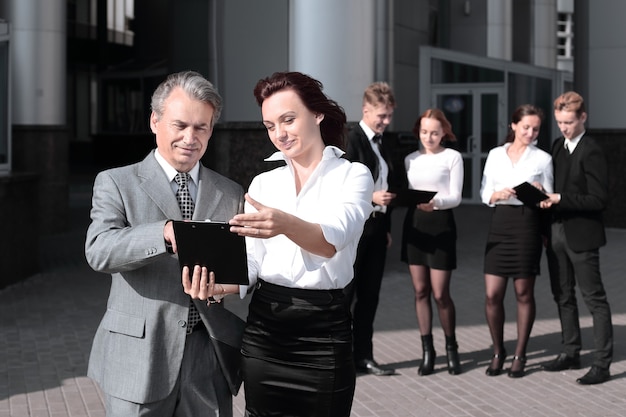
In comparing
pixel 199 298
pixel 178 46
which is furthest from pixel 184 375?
pixel 178 46

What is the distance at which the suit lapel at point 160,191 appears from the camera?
3375 millimetres

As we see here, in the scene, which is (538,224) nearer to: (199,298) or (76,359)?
(76,359)

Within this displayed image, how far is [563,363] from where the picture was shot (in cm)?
778

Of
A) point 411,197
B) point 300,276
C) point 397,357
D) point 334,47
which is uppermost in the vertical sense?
point 334,47

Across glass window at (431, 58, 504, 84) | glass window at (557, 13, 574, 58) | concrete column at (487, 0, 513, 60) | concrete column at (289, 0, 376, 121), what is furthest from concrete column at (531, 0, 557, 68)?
glass window at (557, 13, 574, 58)

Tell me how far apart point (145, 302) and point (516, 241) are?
14.7 ft

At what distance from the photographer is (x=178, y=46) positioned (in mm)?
19406

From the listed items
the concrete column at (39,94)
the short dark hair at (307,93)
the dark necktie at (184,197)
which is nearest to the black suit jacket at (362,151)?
the short dark hair at (307,93)

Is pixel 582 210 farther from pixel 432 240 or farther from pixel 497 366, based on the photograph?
pixel 497 366

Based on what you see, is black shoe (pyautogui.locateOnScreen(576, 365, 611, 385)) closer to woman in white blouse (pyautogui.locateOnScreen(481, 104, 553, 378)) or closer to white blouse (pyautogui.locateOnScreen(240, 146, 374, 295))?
woman in white blouse (pyautogui.locateOnScreen(481, 104, 553, 378))

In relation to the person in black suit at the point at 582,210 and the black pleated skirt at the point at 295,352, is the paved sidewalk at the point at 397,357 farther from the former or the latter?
the black pleated skirt at the point at 295,352

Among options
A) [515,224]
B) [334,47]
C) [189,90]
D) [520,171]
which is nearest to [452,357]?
[515,224]

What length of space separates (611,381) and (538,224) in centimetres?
120

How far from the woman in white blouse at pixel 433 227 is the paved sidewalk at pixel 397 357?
34 cm
